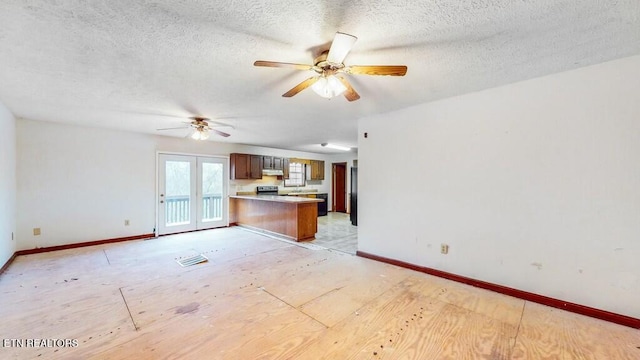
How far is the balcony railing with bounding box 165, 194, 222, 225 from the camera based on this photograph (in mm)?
6031

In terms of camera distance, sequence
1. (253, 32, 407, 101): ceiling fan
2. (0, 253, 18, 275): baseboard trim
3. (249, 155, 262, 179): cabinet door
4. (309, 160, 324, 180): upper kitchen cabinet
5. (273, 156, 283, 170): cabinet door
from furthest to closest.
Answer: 1. (309, 160, 324, 180): upper kitchen cabinet
2. (273, 156, 283, 170): cabinet door
3. (249, 155, 262, 179): cabinet door
4. (0, 253, 18, 275): baseboard trim
5. (253, 32, 407, 101): ceiling fan

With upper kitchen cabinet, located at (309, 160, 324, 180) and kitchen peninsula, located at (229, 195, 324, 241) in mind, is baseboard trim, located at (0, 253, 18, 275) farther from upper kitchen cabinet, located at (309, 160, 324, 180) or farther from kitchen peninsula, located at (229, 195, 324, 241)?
upper kitchen cabinet, located at (309, 160, 324, 180)

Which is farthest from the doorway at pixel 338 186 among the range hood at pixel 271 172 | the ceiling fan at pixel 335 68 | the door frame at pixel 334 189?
the ceiling fan at pixel 335 68

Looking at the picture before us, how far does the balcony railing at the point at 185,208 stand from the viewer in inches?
237

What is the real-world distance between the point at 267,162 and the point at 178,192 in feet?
8.22

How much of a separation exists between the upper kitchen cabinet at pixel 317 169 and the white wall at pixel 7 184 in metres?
6.94

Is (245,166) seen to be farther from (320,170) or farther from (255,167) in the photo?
(320,170)

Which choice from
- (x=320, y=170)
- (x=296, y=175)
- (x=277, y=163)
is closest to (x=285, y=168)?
(x=277, y=163)

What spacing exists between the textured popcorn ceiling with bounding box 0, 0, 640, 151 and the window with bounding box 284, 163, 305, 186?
5448mm

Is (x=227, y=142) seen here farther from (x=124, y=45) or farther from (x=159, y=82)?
(x=124, y=45)

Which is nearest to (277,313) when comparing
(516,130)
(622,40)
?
(516,130)

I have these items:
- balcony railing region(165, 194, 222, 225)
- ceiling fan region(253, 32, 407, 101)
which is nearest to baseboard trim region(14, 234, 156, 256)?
balcony railing region(165, 194, 222, 225)

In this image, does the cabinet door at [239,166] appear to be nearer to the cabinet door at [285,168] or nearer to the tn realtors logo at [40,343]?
the cabinet door at [285,168]

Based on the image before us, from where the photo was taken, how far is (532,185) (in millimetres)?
2756
